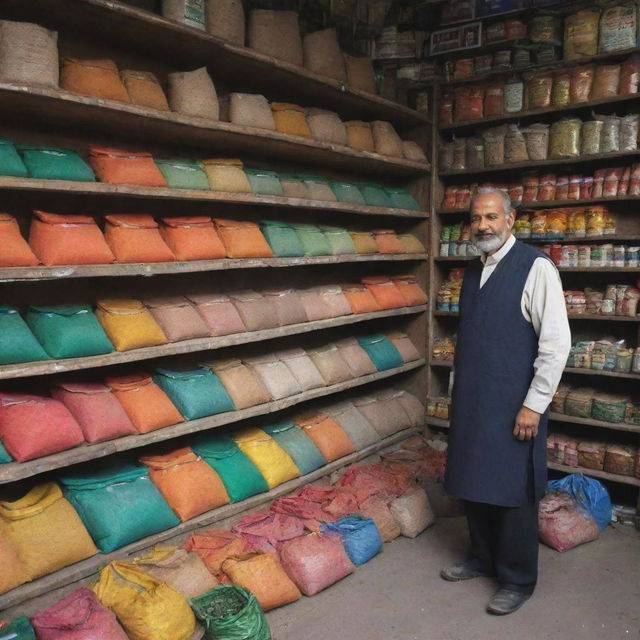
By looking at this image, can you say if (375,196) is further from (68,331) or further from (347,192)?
(68,331)

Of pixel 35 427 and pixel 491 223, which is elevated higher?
pixel 491 223

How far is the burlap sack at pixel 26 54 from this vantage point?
2293mm

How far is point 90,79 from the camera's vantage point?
258cm

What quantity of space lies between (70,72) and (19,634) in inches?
85.3

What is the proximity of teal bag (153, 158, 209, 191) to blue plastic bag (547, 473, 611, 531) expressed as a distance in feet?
8.69

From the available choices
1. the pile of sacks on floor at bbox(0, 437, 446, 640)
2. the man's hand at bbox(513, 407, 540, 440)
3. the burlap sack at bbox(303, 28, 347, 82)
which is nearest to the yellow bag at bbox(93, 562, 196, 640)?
the pile of sacks on floor at bbox(0, 437, 446, 640)

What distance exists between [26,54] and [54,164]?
16.5 inches

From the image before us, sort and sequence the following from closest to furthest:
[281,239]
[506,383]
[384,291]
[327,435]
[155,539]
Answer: [506,383] → [155,539] → [281,239] → [327,435] → [384,291]

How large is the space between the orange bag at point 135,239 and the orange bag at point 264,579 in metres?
1.42

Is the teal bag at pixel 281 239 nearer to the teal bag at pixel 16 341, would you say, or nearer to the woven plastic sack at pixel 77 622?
the teal bag at pixel 16 341

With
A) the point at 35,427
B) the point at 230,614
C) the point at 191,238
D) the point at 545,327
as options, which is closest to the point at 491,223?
the point at 545,327

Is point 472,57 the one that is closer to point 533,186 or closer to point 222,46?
point 533,186

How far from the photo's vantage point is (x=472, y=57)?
166 inches

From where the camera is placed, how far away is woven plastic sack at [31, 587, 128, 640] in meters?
2.20
